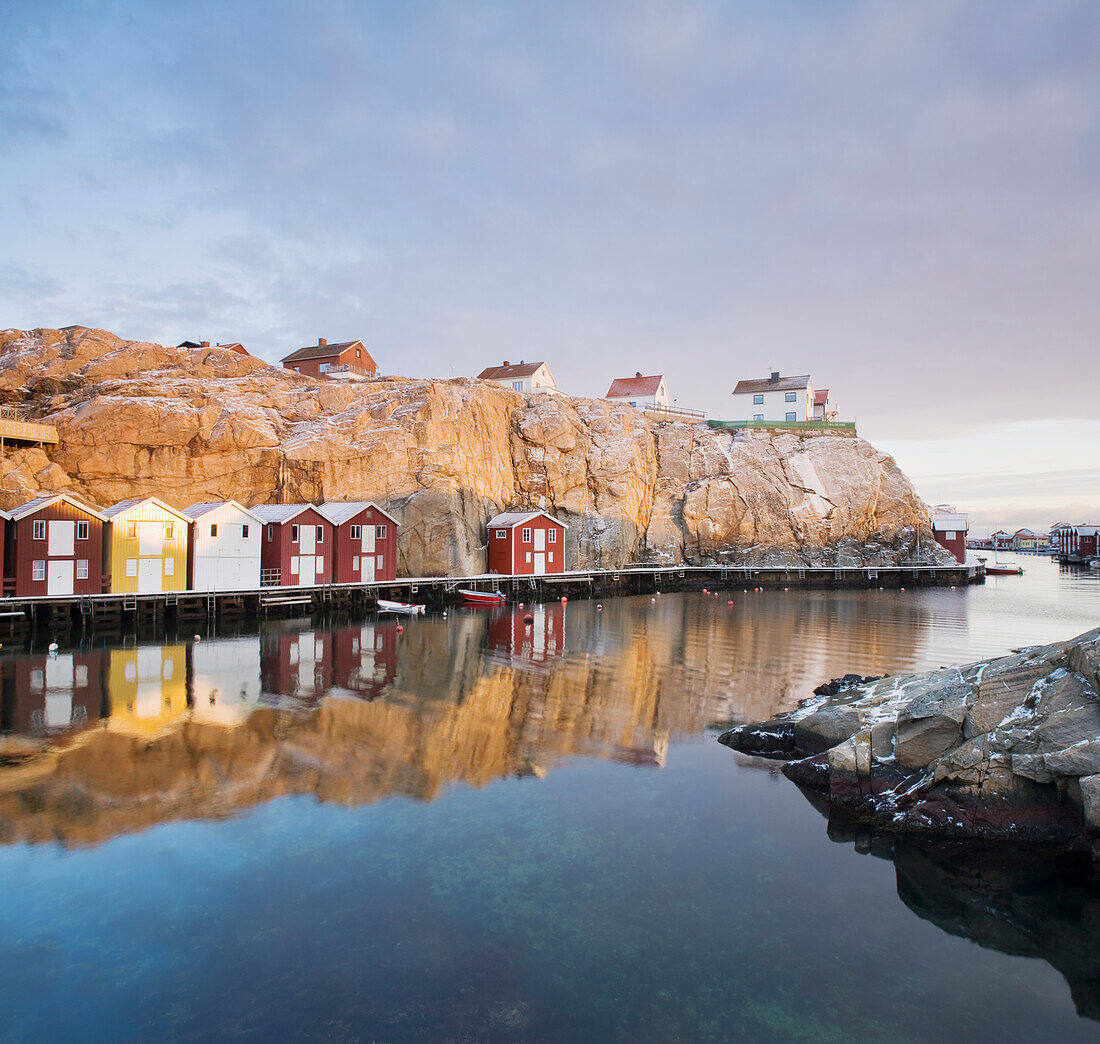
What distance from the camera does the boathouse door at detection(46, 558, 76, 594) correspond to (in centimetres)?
4309

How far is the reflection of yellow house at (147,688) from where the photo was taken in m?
23.1

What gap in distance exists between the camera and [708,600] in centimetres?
6519

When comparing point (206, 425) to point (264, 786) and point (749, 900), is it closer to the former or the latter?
point (264, 786)

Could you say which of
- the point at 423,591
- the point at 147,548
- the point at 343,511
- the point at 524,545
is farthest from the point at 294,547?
the point at 524,545

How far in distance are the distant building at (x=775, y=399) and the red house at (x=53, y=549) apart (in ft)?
243

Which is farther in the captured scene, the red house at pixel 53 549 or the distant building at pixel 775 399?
the distant building at pixel 775 399

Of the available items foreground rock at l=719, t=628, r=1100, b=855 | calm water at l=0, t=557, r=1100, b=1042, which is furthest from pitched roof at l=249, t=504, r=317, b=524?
foreground rock at l=719, t=628, r=1100, b=855

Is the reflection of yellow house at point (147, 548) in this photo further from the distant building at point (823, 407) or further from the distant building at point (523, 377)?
the distant building at point (823, 407)

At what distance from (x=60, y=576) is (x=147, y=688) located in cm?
2102

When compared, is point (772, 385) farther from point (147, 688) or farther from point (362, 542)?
point (147, 688)

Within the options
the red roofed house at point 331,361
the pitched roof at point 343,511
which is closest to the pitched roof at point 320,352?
the red roofed house at point 331,361

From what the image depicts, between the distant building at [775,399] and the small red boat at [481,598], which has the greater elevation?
the distant building at [775,399]

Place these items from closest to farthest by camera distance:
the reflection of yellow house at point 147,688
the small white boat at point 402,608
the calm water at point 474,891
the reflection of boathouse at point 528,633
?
the calm water at point 474,891, the reflection of yellow house at point 147,688, the reflection of boathouse at point 528,633, the small white boat at point 402,608

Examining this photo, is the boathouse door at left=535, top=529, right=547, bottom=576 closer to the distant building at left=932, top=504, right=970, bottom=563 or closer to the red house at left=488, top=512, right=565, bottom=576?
the red house at left=488, top=512, right=565, bottom=576
